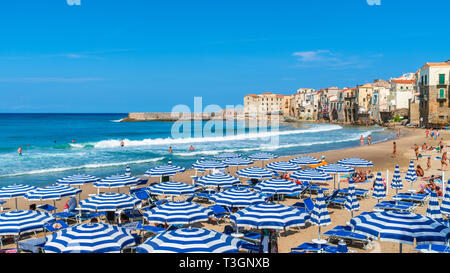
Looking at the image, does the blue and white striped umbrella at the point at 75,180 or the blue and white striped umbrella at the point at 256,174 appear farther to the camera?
the blue and white striped umbrella at the point at 256,174

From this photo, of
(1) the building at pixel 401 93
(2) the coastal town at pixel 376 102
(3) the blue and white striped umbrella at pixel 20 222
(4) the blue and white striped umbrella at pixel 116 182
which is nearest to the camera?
(3) the blue and white striped umbrella at pixel 20 222

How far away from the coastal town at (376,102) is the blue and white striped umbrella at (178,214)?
56534 mm

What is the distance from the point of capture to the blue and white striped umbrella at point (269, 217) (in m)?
8.16

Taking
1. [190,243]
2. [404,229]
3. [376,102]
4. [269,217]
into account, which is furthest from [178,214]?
[376,102]

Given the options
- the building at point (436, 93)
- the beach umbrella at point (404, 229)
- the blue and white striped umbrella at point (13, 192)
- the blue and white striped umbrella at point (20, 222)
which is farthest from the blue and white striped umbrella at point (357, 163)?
the building at point (436, 93)

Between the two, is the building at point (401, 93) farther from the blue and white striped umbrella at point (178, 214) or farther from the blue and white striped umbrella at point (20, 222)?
the blue and white striped umbrella at point (20, 222)

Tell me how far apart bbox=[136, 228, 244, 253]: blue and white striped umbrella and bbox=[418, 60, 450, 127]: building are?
5866 cm

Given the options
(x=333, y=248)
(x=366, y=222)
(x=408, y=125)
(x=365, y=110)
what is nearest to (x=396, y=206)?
(x=333, y=248)

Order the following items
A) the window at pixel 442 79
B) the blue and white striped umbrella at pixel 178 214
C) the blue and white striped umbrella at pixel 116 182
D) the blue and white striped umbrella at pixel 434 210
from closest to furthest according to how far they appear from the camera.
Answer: the blue and white striped umbrella at pixel 178 214 → the blue and white striped umbrella at pixel 434 210 → the blue and white striped umbrella at pixel 116 182 → the window at pixel 442 79

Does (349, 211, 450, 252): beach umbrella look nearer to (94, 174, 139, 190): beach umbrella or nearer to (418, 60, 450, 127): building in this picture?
(94, 174, 139, 190): beach umbrella

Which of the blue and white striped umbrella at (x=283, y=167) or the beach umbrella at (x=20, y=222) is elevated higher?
the blue and white striped umbrella at (x=283, y=167)

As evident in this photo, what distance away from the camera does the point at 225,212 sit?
38.5ft
